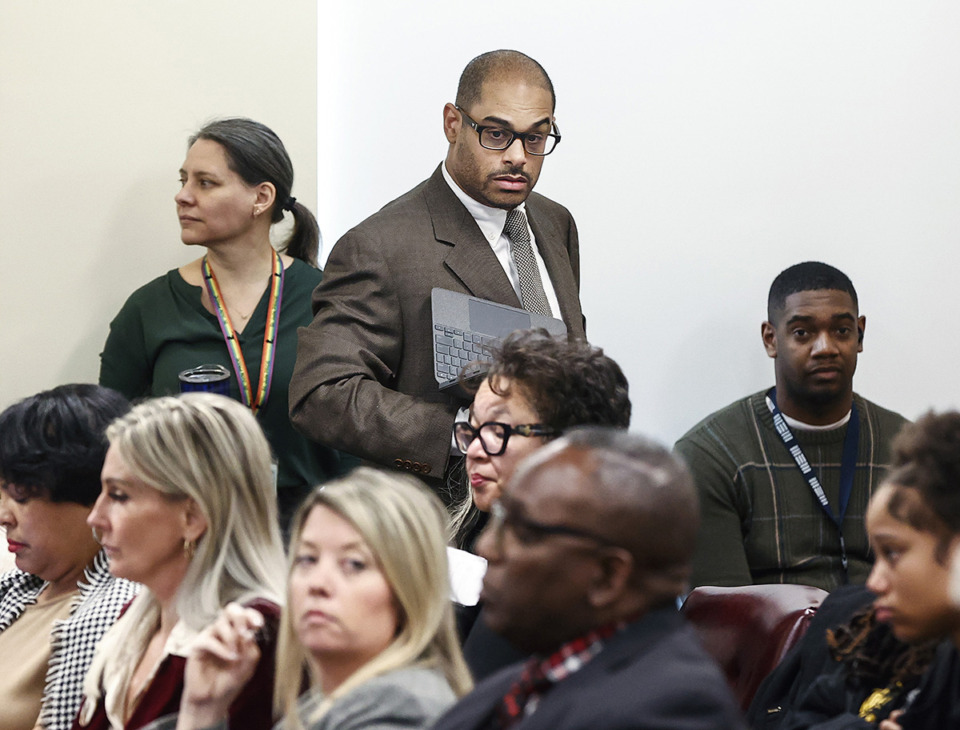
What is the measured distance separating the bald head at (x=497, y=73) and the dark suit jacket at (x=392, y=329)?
8.3 inches

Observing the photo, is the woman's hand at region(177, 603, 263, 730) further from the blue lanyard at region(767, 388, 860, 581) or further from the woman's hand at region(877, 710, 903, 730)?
the blue lanyard at region(767, 388, 860, 581)

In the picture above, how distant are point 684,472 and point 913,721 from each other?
610 mm

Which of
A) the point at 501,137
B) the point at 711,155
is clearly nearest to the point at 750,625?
the point at 501,137

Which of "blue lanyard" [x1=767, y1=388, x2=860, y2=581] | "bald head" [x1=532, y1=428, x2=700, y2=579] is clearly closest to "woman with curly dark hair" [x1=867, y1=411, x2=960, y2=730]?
"bald head" [x1=532, y1=428, x2=700, y2=579]

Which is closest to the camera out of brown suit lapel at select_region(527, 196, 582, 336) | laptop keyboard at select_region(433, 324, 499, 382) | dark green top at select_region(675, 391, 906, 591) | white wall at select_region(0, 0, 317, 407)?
laptop keyboard at select_region(433, 324, 499, 382)

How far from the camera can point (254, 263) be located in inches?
149

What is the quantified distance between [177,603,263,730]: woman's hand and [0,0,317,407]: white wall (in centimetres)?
243

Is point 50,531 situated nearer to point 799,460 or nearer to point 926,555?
point 926,555

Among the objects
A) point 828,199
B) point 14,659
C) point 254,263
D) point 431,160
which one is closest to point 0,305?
point 254,263

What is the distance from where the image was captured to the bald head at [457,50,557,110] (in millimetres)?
3160

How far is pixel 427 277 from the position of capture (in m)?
3.07

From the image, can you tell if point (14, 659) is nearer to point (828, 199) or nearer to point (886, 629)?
point (886, 629)

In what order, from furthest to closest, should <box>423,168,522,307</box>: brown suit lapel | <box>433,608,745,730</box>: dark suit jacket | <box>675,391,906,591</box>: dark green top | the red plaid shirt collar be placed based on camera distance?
<box>675,391,906,591</box>: dark green top < <box>423,168,522,307</box>: brown suit lapel < the red plaid shirt collar < <box>433,608,745,730</box>: dark suit jacket

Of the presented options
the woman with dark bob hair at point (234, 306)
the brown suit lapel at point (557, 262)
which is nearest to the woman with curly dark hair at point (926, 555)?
the brown suit lapel at point (557, 262)
